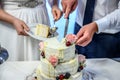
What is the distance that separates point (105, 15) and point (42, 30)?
429 mm

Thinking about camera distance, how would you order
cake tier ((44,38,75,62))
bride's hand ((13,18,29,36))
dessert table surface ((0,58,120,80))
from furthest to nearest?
bride's hand ((13,18,29,36)), dessert table surface ((0,58,120,80)), cake tier ((44,38,75,62))

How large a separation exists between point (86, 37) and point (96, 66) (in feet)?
0.74

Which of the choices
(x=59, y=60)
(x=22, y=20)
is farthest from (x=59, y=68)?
(x=22, y=20)

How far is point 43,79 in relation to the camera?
3.84 feet

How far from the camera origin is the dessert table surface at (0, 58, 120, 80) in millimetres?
1364

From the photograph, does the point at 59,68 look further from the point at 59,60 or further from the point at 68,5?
the point at 68,5

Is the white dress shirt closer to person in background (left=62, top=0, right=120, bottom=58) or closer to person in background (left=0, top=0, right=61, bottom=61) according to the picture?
person in background (left=62, top=0, right=120, bottom=58)

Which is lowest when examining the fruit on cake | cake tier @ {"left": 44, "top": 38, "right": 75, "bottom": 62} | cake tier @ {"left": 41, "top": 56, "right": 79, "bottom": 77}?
cake tier @ {"left": 41, "top": 56, "right": 79, "bottom": 77}

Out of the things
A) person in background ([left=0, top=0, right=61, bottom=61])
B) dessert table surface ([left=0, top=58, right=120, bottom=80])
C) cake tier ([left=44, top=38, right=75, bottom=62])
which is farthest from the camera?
Answer: person in background ([left=0, top=0, right=61, bottom=61])

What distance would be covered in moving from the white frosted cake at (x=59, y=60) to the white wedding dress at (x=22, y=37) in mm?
642

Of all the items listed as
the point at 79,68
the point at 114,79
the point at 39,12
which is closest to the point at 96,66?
the point at 114,79

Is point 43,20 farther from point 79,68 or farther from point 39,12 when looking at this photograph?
point 79,68

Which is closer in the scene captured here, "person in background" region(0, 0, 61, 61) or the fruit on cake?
the fruit on cake

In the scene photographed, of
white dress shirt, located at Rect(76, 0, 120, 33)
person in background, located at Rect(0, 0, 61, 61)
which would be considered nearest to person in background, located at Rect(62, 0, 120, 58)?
white dress shirt, located at Rect(76, 0, 120, 33)
